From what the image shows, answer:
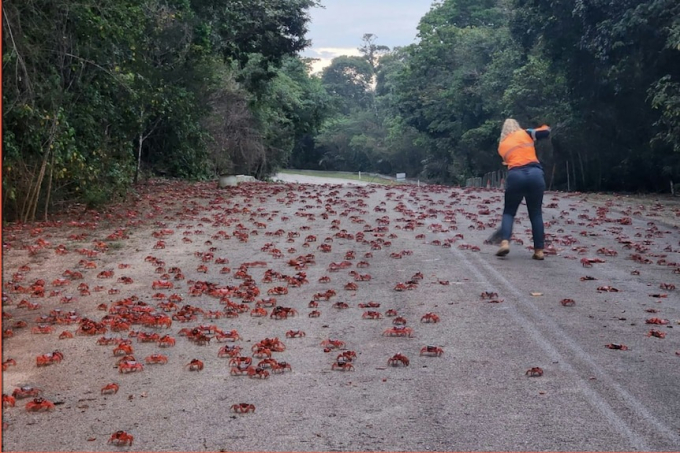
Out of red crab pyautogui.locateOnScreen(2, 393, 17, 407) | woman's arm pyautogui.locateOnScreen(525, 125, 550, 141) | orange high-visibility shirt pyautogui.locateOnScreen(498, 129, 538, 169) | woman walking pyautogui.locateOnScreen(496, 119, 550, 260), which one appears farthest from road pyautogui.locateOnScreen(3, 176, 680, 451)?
woman's arm pyautogui.locateOnScreen(525, 125, 550, 141)

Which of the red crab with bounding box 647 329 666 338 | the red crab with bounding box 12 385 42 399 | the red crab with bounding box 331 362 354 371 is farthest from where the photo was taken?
the red crab with bounding box 647 329 666 338

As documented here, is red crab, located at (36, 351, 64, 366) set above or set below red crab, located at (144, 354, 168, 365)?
below

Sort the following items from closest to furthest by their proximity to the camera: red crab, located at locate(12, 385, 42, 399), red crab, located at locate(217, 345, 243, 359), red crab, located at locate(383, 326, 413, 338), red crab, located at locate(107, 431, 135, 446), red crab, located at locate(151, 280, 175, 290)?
red crab, located at locate(107, 431, 135, 446) → red crab, located at locate(12, 385, 42, 399) → red crab, located at locate(217, 345, 243, 359) → red crab, located at locate(383, 326, 413, 338) → red crab, located at locate(151, 280, 175, 290)

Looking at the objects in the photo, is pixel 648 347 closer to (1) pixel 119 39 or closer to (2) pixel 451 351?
(2) pixel 451 351

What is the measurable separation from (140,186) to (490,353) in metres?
21.4

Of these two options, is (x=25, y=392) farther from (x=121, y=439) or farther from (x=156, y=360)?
(x=121, y=439)

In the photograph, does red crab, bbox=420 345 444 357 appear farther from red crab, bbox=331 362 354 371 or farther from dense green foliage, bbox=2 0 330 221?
dense green foliage, bbox=2 0 330 221

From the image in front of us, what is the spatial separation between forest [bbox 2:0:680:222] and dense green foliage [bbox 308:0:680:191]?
0.27 ft

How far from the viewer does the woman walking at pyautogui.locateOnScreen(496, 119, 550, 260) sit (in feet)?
38.1

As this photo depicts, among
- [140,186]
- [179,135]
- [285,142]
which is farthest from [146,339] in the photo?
[285,142]

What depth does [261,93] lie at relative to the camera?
39.0m

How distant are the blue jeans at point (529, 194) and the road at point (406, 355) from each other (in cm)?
47

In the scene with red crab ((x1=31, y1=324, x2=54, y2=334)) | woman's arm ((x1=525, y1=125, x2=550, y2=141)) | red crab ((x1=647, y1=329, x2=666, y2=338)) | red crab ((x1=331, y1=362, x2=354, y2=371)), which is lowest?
red crab ((x1=31, y1=324, x2=54, y2=334))

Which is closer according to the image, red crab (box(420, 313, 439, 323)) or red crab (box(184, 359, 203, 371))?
red crab (box(184, 359, 203, 371))
